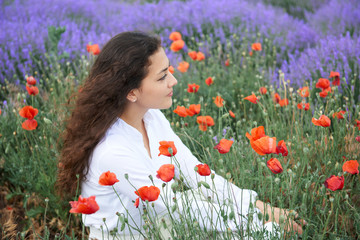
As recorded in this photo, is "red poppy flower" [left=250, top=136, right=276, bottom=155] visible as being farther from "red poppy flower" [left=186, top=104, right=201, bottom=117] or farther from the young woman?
"red poppy flower" [left=186, top=104, right=201, bottom=117]

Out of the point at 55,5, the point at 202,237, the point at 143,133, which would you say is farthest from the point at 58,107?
the point at 55,5

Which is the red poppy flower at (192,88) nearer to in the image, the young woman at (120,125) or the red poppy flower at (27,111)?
the young woman at (120,125)

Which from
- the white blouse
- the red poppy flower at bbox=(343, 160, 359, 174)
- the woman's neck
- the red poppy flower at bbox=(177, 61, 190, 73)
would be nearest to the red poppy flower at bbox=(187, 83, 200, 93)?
the red poppy flower at bbox=(177, 61, 190, 73)

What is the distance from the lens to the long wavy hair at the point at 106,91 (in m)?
2.09

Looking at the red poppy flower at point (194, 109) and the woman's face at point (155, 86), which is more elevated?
the woman's face at point (155, 86)

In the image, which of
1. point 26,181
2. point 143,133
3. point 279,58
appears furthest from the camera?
point 279,58

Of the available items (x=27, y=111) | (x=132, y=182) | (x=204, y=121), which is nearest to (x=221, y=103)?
(x=204, y=121)

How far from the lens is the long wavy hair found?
2.09 metres

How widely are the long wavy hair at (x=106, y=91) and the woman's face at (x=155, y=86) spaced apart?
24 mm

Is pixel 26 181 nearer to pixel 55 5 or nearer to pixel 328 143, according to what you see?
pixel 328 143

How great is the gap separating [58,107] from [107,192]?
4.13 feet

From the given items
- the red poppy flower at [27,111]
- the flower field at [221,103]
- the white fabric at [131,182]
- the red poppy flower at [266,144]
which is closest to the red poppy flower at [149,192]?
the flower field at [221,103]

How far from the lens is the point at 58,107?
3168mm

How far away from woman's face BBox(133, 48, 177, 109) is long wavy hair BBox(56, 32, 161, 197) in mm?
24
